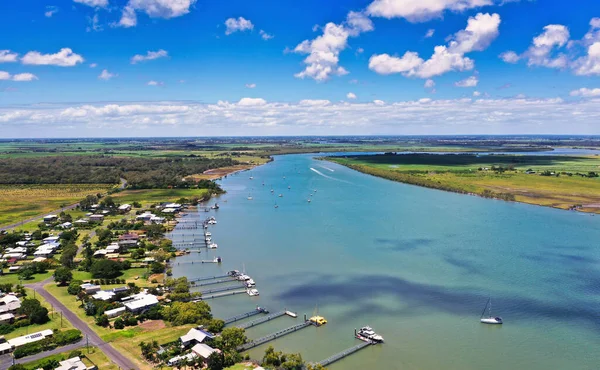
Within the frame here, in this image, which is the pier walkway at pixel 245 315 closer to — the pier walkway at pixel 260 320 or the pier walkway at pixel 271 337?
the pier walkway at pixel 260 320

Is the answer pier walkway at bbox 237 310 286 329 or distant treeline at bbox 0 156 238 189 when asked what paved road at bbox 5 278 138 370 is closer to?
pier walkway at bbox 237 310 286 329

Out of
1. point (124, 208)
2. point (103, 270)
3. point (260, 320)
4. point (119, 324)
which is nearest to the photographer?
point (119, 324)

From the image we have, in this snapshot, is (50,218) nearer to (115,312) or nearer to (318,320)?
(115,312)

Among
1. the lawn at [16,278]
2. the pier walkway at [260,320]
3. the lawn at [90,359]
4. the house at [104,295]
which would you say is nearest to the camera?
the lawn at [90,359]

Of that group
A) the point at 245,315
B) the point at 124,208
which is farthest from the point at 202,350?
the point at 124,208

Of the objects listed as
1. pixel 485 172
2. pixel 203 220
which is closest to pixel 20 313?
pixel 203 220

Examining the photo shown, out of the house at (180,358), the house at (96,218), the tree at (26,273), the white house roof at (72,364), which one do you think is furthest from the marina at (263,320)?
the house at (96,218)

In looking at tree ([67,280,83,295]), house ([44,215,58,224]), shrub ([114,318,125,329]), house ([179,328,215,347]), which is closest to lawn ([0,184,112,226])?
house ([44,215,58,224])
